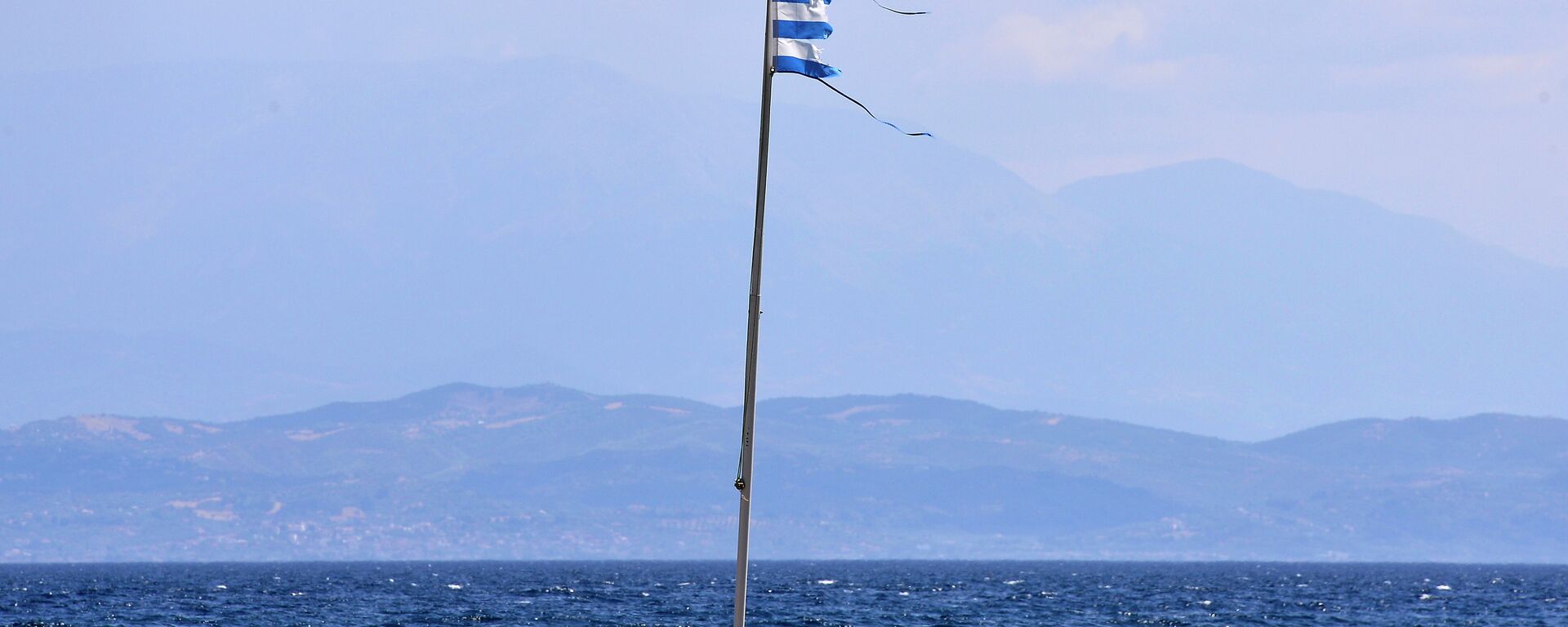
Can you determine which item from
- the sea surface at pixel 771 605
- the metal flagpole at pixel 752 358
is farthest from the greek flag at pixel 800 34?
the sea surface at pixel 771 605

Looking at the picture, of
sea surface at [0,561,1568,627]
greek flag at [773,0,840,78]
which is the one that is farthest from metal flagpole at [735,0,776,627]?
sea surface at [0,561,1568,627]

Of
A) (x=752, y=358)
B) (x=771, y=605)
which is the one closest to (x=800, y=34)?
(x=752, y=358)

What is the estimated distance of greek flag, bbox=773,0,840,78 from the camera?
40.3 m

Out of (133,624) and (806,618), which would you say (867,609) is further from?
(133,624)

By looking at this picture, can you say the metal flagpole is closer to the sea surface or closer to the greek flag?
the greek flag

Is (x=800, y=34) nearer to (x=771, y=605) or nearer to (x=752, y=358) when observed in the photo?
(x=752, y=358)

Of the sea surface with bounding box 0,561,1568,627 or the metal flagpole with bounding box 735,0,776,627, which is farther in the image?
the sea surface with bounding box 0,561,1568,627

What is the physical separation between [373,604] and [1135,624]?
48626 mm

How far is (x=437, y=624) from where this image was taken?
339ft

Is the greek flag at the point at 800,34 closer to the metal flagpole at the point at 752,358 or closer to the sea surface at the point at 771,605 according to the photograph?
the metal flagpole at the point at 752,358

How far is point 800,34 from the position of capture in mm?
40469

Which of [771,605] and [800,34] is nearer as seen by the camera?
[800,34]

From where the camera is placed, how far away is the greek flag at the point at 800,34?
40312mm

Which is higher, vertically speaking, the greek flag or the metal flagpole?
the greek flag
